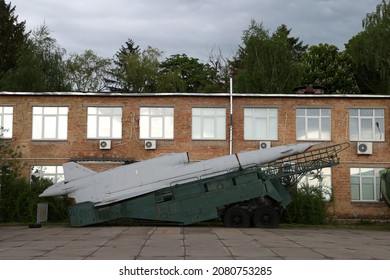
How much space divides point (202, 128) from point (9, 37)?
31933mm

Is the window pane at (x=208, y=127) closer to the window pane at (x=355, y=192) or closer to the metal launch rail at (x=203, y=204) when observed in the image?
the metal launch rail at (x=203, y=204)

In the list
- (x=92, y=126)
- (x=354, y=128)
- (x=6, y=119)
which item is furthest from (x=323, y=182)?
(x=6, y=119)

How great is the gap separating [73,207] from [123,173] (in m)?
2.58

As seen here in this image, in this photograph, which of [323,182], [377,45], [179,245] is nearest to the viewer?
[179,245]

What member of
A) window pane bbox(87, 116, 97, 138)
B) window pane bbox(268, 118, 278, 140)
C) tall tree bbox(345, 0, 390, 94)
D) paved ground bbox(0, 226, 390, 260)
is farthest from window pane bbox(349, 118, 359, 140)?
tall tree bbox(345, 0, 390, 94)

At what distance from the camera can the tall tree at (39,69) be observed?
45.3 m

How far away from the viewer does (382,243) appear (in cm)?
1889

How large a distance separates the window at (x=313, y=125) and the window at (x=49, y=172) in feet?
42.8

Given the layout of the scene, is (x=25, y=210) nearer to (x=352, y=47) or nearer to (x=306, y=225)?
(x=306, y=225)

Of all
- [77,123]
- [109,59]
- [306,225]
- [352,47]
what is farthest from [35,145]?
[109,59]

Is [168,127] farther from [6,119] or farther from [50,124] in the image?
[6,119]

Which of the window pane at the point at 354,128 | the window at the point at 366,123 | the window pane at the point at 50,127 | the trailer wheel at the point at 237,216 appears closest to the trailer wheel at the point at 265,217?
the trailer wheel at the point at 237,216

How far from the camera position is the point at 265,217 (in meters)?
24.7

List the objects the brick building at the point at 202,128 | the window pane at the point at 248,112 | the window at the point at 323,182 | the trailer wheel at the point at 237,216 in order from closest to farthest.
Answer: the trailer wheel at the point at 237,216 → the window at the point at 323,182 → the brick building at the point at 202,128 → the window pane at the point at 248,112
